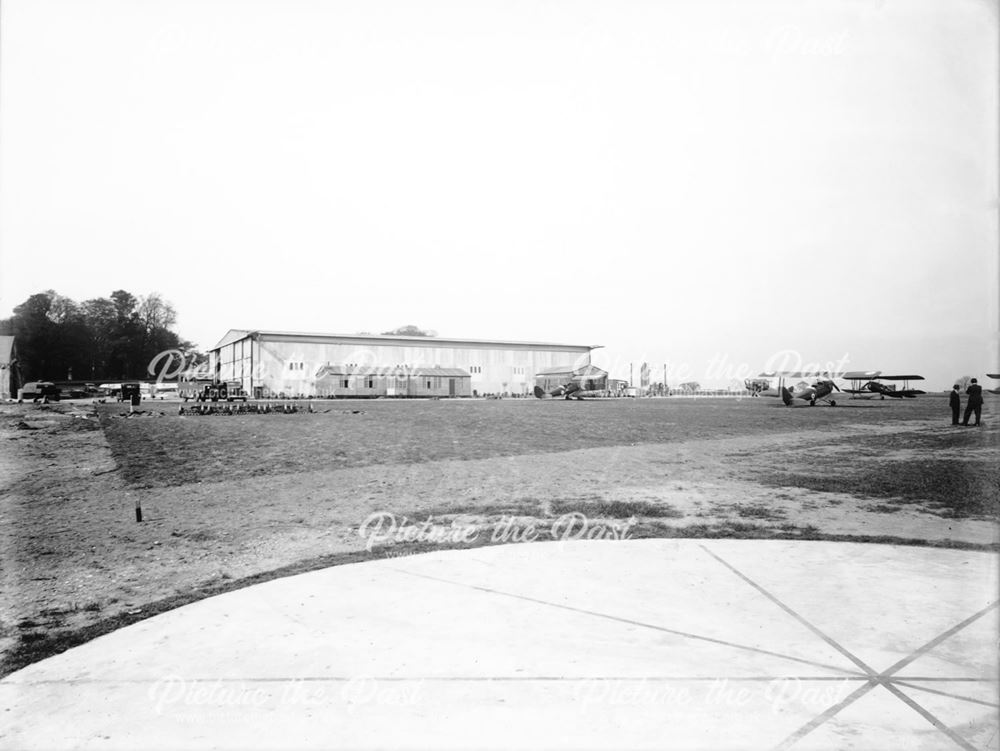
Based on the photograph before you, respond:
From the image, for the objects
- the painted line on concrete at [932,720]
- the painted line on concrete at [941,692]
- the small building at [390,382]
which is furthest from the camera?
the small building at [390,382]

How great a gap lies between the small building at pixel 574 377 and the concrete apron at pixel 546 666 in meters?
60.7

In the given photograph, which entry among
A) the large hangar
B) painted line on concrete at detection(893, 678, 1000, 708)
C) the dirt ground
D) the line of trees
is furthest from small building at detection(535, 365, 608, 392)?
painted line on concrete at detection(893, 678, 1000, 708)

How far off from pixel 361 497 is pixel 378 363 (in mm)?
53475

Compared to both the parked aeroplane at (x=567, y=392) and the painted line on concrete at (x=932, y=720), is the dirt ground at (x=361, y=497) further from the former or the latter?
the parked aeroplane at (x=567, y=392)

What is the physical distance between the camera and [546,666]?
3.52 m

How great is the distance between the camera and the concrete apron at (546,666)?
9.43ft

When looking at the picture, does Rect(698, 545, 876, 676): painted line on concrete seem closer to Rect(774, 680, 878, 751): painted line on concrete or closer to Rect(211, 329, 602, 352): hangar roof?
Rect(774, 680, 878, 751): painted line on concrete

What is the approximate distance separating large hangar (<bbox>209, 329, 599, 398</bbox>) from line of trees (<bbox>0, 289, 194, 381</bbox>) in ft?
25.2

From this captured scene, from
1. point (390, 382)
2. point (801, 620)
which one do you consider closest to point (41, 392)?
point (390, 382)

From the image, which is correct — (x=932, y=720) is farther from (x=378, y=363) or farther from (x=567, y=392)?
(x=378, y=363)

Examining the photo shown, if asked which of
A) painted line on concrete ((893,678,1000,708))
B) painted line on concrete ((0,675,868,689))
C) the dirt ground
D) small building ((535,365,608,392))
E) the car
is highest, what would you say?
small building ((535,365,608,392))

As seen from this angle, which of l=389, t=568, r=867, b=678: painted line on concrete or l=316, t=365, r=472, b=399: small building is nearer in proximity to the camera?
l=389, t=568, r=867, b=678: painted line on concrete

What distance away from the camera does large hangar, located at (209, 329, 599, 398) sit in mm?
57000

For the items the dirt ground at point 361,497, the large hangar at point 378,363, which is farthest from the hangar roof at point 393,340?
the dirt ground at point 361,497
